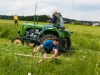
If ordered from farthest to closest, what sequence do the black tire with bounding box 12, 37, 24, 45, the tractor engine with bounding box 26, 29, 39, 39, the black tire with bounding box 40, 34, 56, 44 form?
the black tire with bounding box 12, 37, 24, 45, the tractor engine with bounding box 26, 29, 39, 39, the black tire with bounding box 40, 34, 56, 44

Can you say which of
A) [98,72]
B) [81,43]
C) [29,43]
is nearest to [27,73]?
[98,72]

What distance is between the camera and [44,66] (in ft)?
23.5

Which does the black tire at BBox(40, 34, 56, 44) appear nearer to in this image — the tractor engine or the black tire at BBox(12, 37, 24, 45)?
the tractor engine

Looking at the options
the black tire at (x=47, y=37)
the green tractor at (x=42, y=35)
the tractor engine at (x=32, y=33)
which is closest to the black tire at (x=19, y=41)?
the green tractor at (x=42, y=35)

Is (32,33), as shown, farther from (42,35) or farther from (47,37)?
(47,37)

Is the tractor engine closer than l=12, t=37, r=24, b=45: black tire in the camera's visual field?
Yes

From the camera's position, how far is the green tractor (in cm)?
1229

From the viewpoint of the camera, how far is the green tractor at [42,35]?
12.3 metres

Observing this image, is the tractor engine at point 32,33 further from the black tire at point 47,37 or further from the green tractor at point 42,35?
the black tire at point 47,37

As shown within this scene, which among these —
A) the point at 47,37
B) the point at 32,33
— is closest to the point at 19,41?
the point at 32,33

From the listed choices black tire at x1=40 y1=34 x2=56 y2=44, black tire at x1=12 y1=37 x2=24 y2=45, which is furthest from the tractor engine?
black tire at x1=40 y1=34 x2=56 y2=44

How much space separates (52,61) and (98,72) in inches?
51.5

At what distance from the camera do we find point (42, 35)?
12961 millimetres

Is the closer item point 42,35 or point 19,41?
point 42,35
